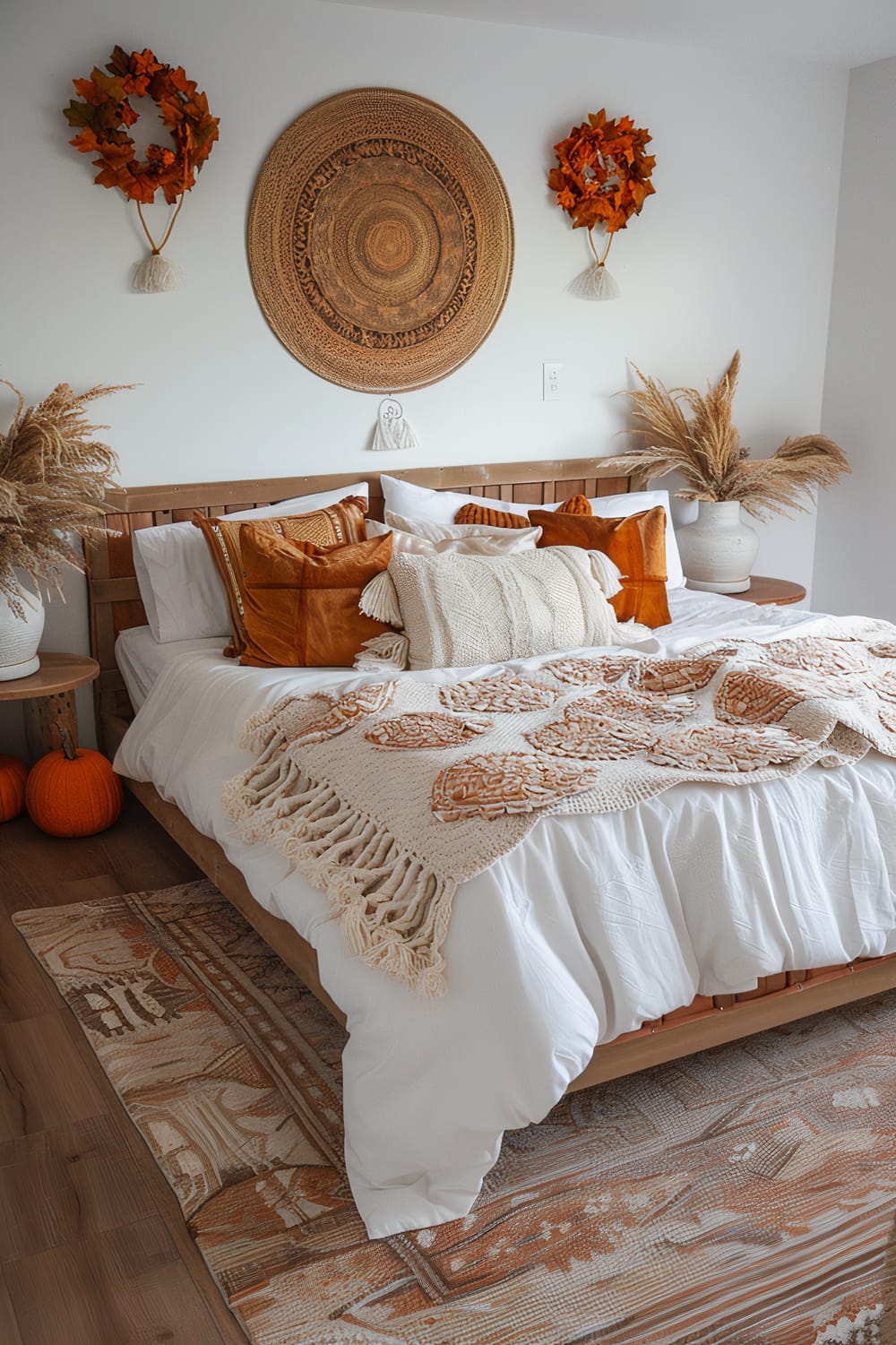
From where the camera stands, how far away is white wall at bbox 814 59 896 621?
13.8ft

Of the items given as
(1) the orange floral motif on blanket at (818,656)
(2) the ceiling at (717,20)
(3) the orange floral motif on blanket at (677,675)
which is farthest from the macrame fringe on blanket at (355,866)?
(2) the ceiling at (717,20)

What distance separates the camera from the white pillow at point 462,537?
3.12 m

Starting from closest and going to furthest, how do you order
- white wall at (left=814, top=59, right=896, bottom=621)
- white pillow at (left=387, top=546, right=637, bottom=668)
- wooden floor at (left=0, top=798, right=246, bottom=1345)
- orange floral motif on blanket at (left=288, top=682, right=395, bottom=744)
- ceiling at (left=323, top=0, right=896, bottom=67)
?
wooden floor at (left=0, top=798, right=246, bottom=1345) → orange floral motif on blanket at (left=288, top=682, right=395, bottom=744) → white pillow at (left=387, top=546, right=637, bottom=668) → ceiling at (left=323, top=0, right=896, bottom=67) → white wall at (left=814, top=59, right=896, bottom=621)

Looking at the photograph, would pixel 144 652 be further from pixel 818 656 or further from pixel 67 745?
pixel 818 656

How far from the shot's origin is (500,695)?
2418mm

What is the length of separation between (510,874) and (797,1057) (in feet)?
2.72

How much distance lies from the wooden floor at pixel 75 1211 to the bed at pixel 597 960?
30 centimetres

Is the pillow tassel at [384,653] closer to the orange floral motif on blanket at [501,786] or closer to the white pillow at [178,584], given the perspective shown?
the white pillow at [178,584]

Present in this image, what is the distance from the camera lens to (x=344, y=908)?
1903 millimetres

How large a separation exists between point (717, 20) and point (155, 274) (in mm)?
2049

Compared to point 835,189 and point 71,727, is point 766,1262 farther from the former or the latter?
point 835,189

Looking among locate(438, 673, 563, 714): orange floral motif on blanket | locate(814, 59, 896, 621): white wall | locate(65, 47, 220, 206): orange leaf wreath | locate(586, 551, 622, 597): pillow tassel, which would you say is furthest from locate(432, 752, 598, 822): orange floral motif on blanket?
locate(814, 59, 896, 621): white wall

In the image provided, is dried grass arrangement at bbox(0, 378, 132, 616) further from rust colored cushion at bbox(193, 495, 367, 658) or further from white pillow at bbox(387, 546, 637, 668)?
white pillow at bbox(387, 546, 637, 668)

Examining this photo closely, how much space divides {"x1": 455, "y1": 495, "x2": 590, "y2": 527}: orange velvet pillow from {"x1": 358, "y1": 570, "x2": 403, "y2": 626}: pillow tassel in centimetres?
68
